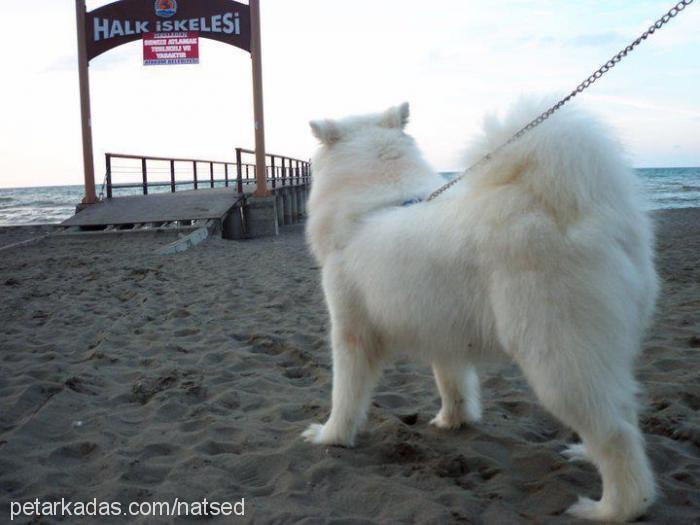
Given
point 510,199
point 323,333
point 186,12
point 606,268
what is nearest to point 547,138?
point 510,199

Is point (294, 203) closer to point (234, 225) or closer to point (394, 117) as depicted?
point (234, 225)

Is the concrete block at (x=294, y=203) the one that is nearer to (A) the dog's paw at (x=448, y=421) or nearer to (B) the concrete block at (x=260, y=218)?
(B) the concrete block at (x=260, y=218)

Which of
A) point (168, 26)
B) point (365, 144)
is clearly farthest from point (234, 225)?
point (365, 144)

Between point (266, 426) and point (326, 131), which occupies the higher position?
point (326, 131)

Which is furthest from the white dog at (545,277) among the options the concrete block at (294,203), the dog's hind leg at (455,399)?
the concrete block at (294,203)

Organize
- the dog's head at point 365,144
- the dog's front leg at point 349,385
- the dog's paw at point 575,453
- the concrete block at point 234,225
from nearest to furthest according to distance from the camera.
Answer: the dog's paw at point 575,453, the dog's front leg at point 349,385, the dog's head at point 365,144, the concrete block at point 234,225

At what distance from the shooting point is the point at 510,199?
2.10m

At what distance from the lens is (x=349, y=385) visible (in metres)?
2.76

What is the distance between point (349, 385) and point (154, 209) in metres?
11.2

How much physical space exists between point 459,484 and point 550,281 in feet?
3.18

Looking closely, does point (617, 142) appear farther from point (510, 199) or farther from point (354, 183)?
point (354, 183)

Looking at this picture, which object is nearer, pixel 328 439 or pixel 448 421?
pixel 328 439

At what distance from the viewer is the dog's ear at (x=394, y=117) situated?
3047 mm

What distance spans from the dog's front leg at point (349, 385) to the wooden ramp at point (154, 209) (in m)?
9.86
